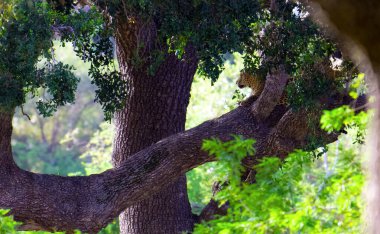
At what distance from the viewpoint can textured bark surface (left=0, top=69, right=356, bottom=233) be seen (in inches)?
361

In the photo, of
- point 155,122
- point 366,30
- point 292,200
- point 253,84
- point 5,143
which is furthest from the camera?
point 155,122

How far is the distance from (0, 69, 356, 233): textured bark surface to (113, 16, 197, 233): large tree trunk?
1.03 meters

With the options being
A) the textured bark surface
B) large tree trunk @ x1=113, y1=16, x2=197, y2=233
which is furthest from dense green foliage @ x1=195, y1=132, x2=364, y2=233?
large tree trunk @ x1=113, y1=16, x2=197, y2=233

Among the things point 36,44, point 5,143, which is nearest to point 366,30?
point 36,44

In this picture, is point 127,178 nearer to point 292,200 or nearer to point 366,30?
point 292,200

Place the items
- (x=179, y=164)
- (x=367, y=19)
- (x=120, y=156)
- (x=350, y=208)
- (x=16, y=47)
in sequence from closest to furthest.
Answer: (x=367, y=19) < (x=350, y=208) < (x=16, y=47) < (x=179, y=164) < (x=120, y=156)

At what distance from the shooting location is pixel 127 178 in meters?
9.85

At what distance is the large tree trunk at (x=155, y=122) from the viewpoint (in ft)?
36.7

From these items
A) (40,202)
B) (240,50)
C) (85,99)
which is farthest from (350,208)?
(85,99)

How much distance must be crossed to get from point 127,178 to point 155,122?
1.60 meters

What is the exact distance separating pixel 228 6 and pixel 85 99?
35.7 meters

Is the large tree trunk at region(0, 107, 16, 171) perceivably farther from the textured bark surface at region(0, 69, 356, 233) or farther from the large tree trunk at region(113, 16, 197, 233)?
the large tree trunk at region(113, 16, 197, 233)

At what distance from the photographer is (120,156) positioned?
453 inches

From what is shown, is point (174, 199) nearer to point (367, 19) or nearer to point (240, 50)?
point (240, 50)
